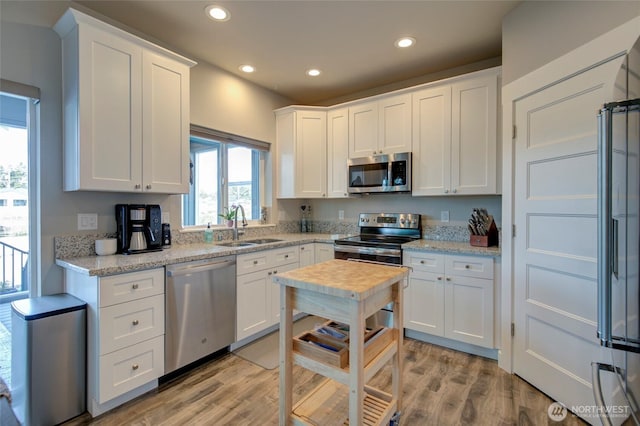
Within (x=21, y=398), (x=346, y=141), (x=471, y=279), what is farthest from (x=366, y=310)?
(x=346, y=141)

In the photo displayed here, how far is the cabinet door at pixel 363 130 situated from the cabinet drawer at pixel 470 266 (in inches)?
57.4

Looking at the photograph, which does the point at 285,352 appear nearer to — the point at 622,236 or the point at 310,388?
the point at 310,388

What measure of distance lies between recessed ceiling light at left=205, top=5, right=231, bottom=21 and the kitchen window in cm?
103

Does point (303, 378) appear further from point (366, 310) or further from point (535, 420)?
point (535, 420)

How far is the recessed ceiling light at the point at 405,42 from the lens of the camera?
2656 millimetres

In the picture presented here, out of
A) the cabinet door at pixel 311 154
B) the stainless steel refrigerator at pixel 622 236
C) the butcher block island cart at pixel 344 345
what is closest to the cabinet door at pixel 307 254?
the cabinet door at pixel 311 154

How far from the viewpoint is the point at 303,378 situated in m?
2.23

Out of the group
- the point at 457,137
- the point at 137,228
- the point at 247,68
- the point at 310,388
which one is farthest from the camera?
the point at 247,68

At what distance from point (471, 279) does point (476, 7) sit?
213 centimetres

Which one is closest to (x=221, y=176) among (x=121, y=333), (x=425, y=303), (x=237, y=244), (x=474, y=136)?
(x=237, y=244)

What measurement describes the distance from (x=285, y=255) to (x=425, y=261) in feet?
4.52

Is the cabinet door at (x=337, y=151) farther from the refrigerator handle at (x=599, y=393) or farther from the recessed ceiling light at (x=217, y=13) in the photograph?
the refrigerator handle at (x=599, y=393)

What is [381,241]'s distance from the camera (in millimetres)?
3105

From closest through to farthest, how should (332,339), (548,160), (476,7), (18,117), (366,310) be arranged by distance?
(366,310) → (332,339) → (548,160) → (476,7) → (18,117)
